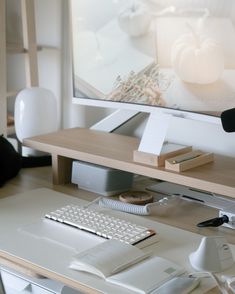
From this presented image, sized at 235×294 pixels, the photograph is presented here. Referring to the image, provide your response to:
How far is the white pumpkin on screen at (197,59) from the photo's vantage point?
145 centimetres

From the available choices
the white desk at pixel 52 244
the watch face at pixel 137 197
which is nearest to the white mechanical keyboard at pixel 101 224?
the white desk at pixel 52 244

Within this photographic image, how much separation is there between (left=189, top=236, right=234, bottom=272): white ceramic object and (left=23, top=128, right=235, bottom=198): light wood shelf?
8.3 inches

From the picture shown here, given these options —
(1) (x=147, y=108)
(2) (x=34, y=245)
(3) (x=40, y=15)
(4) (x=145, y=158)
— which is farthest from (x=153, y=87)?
(3) (x=40, y=15)

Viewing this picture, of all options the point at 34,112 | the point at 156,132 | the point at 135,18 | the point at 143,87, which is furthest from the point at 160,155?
the point at 34,112

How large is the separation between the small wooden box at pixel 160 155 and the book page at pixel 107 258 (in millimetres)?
323

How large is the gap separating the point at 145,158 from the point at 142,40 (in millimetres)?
317

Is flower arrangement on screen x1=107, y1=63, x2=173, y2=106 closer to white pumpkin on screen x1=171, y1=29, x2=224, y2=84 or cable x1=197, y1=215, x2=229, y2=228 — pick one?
white pumpkin on screen x1=171, y1=29, x2=224, y2=84

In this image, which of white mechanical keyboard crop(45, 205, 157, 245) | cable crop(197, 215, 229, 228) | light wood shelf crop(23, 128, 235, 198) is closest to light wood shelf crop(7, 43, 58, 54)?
light wood shelf crop(23, 128, 235, 198)

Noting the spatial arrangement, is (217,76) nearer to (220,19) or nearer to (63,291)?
(220,19)

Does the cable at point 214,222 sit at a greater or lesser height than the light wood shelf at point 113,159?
lesser

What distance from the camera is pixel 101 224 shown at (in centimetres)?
143

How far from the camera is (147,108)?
1620 mm

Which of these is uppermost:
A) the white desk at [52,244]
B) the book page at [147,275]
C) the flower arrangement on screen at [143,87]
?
the flower arrangement on screen at [143,87]

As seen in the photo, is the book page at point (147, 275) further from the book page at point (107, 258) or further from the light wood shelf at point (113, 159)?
the light wood shelf at point (113, 159)
